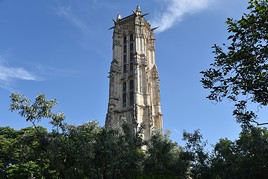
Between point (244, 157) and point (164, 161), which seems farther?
point (164, 161)

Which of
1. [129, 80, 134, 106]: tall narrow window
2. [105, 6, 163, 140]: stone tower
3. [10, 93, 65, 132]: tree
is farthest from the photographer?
[129, 80, 134, 106]: tall narrow window

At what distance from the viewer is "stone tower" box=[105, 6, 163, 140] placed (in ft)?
178

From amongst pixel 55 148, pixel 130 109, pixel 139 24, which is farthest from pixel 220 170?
pixel 139 24

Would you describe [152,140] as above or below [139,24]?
below

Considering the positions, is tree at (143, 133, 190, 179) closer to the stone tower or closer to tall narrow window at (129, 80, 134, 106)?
the stone tower

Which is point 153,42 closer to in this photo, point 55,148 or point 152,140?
point 152,140

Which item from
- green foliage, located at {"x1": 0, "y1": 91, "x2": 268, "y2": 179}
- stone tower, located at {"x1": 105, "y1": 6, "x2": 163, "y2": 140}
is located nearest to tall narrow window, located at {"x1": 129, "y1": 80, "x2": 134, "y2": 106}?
stone tower, located at {"x1": 105, "y1": 6, "x2": 163, "y2": 140}

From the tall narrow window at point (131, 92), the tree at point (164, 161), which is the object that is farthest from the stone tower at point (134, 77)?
the tree at point (164, 161)

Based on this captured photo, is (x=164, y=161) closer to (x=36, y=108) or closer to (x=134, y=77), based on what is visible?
(x=36, y=108)

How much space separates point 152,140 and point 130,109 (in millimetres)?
25097

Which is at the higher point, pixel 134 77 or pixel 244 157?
pixel 134 77

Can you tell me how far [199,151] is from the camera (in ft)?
93.7

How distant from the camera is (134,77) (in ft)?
188

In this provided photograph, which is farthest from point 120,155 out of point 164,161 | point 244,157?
point 244,157
